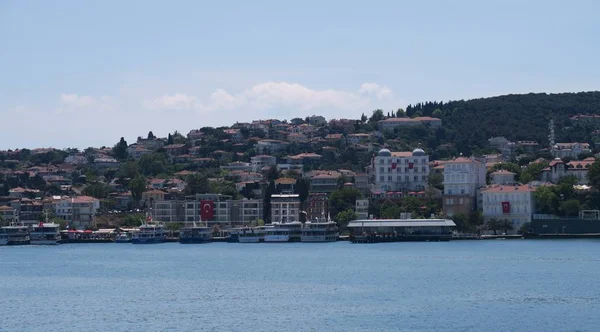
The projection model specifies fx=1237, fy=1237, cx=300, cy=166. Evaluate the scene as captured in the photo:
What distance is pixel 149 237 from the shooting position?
113750 millimetres

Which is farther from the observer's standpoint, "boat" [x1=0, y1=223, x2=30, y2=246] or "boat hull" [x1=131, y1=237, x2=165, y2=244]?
"boat" [x1=0, y1=223, x2=30, y2=246]

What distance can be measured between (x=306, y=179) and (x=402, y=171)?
11265 mm

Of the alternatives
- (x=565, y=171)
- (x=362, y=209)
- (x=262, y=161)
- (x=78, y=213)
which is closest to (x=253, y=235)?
(x=362, y=209)

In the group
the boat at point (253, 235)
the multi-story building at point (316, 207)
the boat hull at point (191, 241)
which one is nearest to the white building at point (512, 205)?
the multi-story building at point (316, 207)

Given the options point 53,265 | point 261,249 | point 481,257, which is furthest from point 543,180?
point 53,265

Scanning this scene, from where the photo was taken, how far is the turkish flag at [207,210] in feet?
405

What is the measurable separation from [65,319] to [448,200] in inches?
2681

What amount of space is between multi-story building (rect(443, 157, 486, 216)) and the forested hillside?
4393cm

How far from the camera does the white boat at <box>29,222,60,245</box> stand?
114 meters

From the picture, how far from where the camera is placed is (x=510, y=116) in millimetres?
185875

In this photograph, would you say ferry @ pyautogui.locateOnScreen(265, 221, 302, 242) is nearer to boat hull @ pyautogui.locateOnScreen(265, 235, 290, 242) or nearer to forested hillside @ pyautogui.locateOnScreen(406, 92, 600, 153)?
boat hull @ pyautogui.locateOnScreen(265, 235, 290, 242)

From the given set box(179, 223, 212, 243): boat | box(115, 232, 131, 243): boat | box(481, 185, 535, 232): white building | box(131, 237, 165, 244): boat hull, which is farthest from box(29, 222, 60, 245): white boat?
box(481, 185, 535, 232): white building

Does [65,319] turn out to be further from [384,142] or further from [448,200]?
[384,142]

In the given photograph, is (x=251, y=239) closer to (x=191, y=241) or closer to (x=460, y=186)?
(x=191, y=241)
